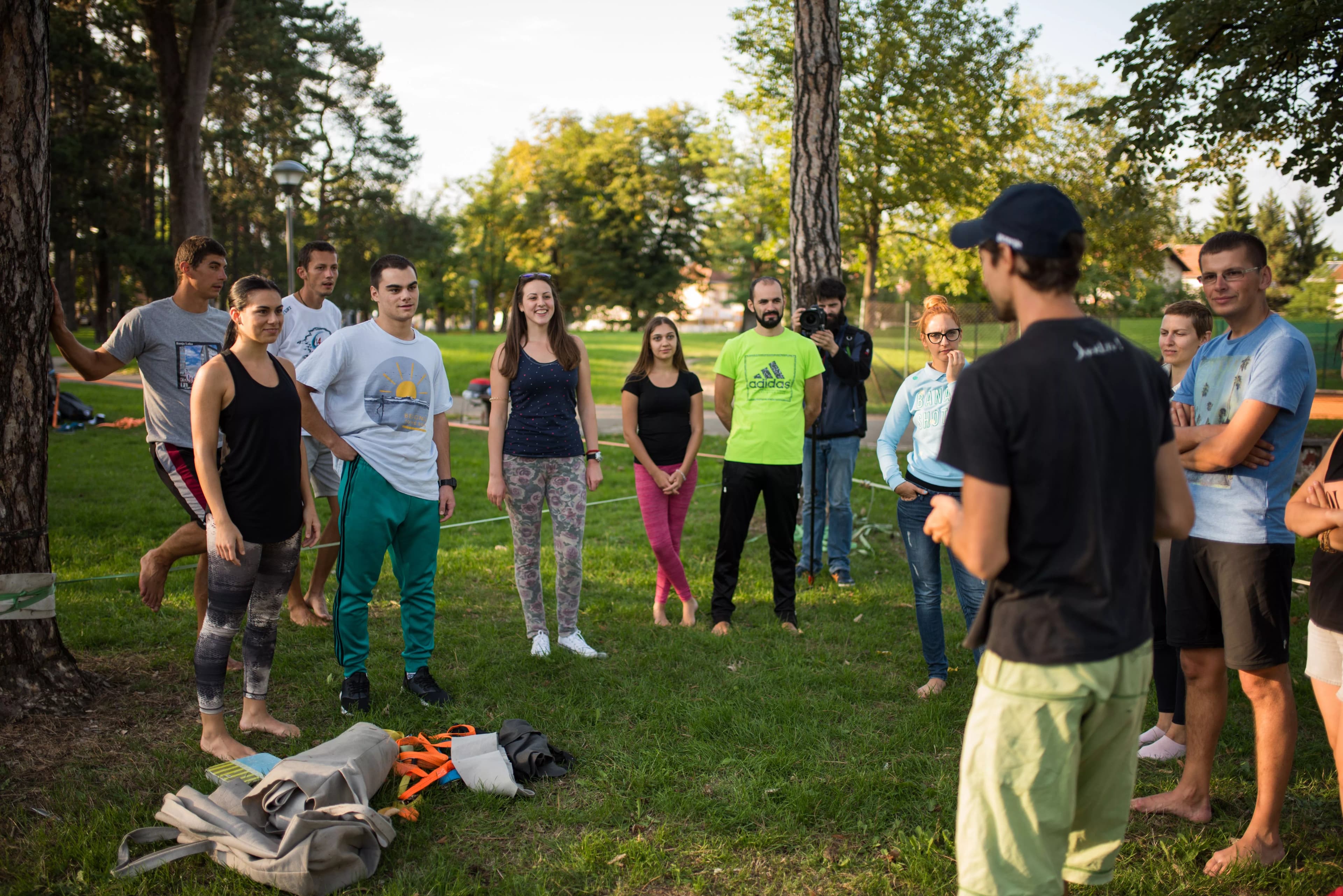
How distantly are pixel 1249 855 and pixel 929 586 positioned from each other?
69.0 inches

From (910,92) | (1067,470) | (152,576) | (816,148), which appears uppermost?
(910,92)

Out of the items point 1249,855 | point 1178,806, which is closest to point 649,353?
point 1178,806

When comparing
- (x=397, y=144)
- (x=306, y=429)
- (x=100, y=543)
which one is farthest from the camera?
(x=397, y=144)

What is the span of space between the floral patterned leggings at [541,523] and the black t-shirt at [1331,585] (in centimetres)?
324

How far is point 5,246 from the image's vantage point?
3818mm

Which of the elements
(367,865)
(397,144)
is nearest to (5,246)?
(367,865)

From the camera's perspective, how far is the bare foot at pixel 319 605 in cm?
559

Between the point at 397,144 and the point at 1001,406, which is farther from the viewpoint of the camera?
the point at 397,144

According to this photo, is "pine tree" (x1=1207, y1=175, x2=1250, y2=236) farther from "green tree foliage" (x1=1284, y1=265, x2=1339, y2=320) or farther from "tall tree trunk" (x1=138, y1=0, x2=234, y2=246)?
"tall tree trunk" (x1=138, y1=0, x2=234, y2=246)

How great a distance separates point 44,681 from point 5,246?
1.95 metres

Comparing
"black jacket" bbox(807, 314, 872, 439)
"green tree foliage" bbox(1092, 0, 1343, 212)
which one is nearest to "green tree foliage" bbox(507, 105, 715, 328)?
"green tree foliage" bbox(1092, 0, 1343, 212)

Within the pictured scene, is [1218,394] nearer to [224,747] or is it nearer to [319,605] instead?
[224,747]

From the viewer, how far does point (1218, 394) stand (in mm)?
3154

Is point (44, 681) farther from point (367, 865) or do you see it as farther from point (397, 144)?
point (397, 144)
